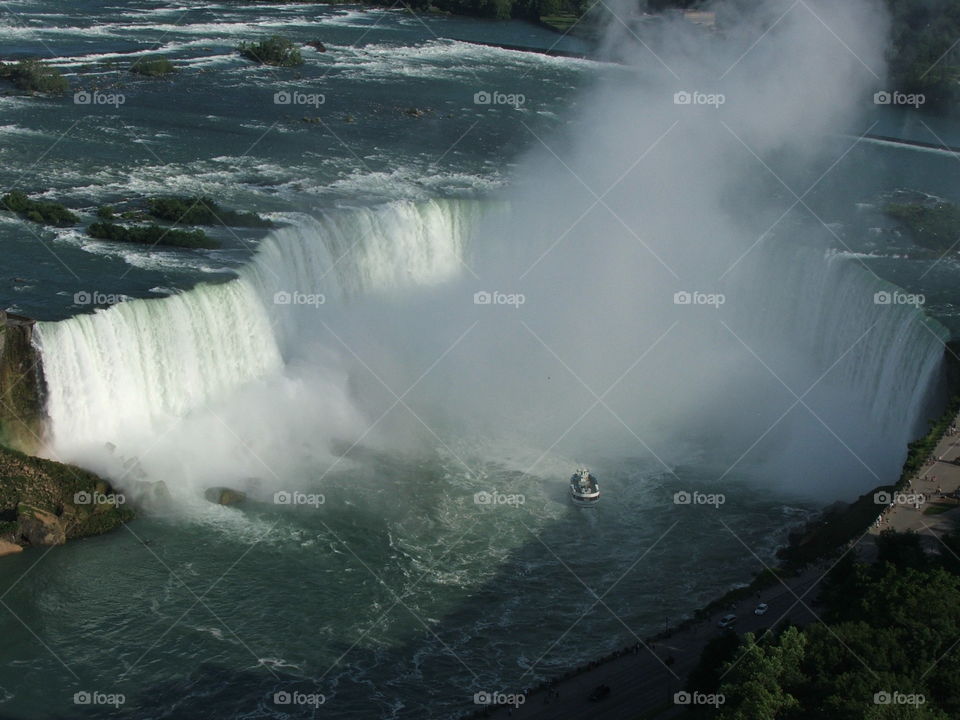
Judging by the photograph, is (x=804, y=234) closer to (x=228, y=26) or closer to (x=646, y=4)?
(x=646, y=4)

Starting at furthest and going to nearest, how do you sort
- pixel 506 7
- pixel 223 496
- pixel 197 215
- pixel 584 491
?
pixel 506 7, pixel 197 215, pixel 584 491, pixel 223 496

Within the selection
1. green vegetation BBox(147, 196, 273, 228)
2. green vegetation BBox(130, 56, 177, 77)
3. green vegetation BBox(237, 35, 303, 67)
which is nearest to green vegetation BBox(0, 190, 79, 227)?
green vegetation BBox(147, 196, 273, 228)

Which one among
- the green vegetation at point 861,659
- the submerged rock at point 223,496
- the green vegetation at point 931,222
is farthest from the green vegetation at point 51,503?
the green vegetation at point 931,222

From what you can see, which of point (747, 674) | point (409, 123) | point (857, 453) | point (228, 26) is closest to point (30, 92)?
point (409, 123)

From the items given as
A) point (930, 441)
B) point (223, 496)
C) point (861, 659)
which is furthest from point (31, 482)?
point (930, 441)

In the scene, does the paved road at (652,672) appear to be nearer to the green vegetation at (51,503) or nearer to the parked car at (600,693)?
the parked car at (600,693)

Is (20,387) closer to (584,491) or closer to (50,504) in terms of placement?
(50,504)
